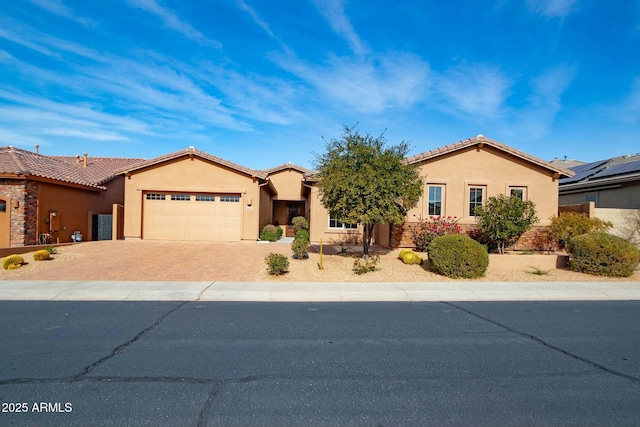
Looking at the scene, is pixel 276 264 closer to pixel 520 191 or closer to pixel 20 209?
pixel 20 209

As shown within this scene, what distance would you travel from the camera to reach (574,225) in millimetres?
14719

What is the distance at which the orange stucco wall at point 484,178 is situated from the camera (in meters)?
16.8

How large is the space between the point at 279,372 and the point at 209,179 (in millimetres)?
16425

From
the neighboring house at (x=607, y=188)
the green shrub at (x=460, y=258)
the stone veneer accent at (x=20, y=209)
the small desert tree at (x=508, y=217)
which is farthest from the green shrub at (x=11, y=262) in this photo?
the neighboring house at (x=607, y=188)

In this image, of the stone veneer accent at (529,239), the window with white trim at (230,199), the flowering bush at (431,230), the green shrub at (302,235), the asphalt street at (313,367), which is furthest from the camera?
the window with white trim at (230,199)

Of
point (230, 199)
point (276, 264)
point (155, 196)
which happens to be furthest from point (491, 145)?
point (155, 196)

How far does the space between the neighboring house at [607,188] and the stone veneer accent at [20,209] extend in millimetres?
27943

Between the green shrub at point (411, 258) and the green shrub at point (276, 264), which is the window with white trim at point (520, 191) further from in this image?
the green shrub at point (276, 264)

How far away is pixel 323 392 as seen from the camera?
4.12m

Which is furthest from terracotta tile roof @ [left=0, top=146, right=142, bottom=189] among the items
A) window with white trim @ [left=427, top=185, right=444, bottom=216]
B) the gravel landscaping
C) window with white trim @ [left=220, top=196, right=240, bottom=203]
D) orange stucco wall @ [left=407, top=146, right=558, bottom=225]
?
orange stucco wall @ [left=407, top=146, right=558, bottom=225]

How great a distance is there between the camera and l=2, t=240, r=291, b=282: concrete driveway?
11273 millimetres

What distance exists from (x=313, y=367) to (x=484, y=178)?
49.0 feet

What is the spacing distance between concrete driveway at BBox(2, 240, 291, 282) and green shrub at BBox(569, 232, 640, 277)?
10.9 meters

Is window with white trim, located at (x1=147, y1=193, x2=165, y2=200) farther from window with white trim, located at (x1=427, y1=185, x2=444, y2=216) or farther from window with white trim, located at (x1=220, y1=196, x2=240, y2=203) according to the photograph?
window with white trim, located at (x1=427, y1=185, x2=444, y2=216)
